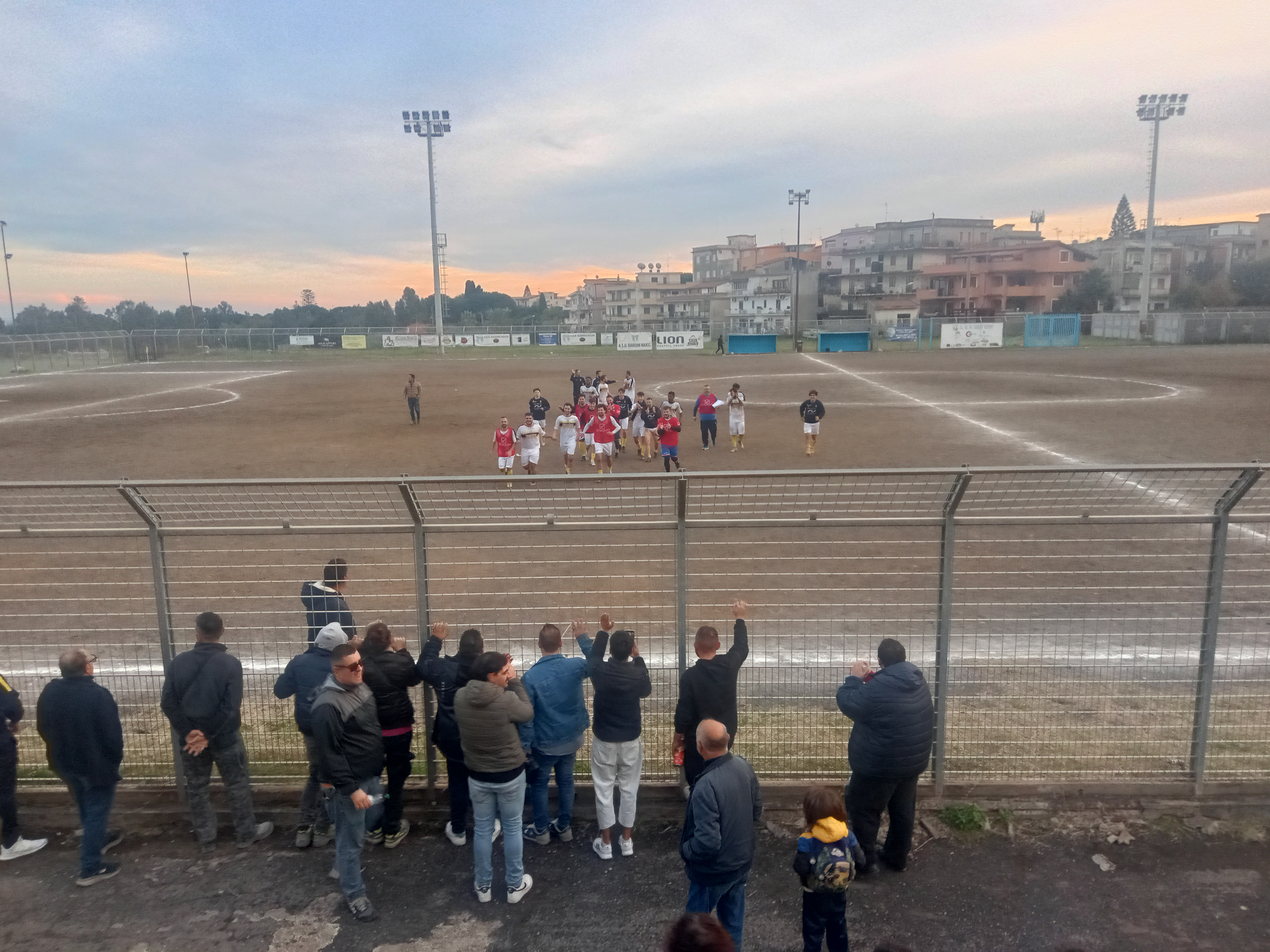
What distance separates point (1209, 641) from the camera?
5199 mm

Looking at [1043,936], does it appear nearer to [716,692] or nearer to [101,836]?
[716,692]

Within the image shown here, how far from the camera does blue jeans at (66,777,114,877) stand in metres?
4.70

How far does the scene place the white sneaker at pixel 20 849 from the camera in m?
4.96

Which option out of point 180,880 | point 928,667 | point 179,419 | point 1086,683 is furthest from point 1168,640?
point 179,419

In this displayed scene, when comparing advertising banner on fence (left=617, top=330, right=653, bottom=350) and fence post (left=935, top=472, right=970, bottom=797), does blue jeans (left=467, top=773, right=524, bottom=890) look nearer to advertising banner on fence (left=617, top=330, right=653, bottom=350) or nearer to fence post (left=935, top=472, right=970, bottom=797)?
fence post (left=935, top=472, right=970, bottom=797)

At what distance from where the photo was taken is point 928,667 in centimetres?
584

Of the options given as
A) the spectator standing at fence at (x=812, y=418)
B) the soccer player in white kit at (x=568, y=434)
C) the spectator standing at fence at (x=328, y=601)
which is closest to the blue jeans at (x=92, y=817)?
the spectator standing at fence at (x=328, y=601)

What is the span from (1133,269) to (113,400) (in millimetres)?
98658

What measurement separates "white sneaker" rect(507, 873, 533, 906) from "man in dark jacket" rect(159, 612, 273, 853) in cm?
173

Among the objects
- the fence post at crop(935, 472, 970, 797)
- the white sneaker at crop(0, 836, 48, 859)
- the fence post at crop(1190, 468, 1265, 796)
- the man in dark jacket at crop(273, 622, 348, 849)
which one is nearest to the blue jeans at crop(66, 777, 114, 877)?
the white sneaker at crop(0, 836, 48, 859)

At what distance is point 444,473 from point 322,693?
13654 mm

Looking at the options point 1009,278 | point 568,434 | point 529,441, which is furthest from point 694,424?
point 1009,278

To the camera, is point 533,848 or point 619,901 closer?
point 619,901

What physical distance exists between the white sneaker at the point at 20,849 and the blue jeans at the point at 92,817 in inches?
14.9
